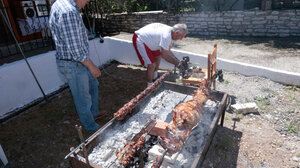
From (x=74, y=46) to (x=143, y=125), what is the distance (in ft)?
6.21

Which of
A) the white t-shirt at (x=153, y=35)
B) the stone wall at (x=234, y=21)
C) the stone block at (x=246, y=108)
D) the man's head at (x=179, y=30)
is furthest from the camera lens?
the stone wall at (x=234, y=21)

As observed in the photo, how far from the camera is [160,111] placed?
14.2 feet

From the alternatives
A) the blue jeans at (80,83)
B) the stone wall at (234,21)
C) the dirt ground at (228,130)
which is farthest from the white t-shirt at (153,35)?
the stone wall at (234,21)

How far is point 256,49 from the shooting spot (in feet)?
23.9

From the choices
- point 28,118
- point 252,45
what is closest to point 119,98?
point 28,118

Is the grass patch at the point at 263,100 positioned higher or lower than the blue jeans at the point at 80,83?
lower

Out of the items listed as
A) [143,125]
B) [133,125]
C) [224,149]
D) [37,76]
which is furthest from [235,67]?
[37,76]

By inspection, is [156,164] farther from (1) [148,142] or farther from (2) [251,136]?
(2) [251,136]

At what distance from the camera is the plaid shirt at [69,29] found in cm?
282

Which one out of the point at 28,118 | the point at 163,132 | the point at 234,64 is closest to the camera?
the point at 163,132

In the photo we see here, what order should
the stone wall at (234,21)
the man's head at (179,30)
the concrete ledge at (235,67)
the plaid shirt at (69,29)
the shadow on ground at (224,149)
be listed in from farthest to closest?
the stone wall at (234,21), the concrete ledge at (235,67), the man's head at (179,30), the shadow on ground at (224,149), the plaid shirt at (69,29)

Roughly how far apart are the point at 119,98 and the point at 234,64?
11.6ft

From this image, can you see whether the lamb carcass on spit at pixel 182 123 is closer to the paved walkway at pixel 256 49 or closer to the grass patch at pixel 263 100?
the grass patch at pixel 263 100

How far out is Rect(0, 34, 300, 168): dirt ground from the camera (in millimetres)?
3311
